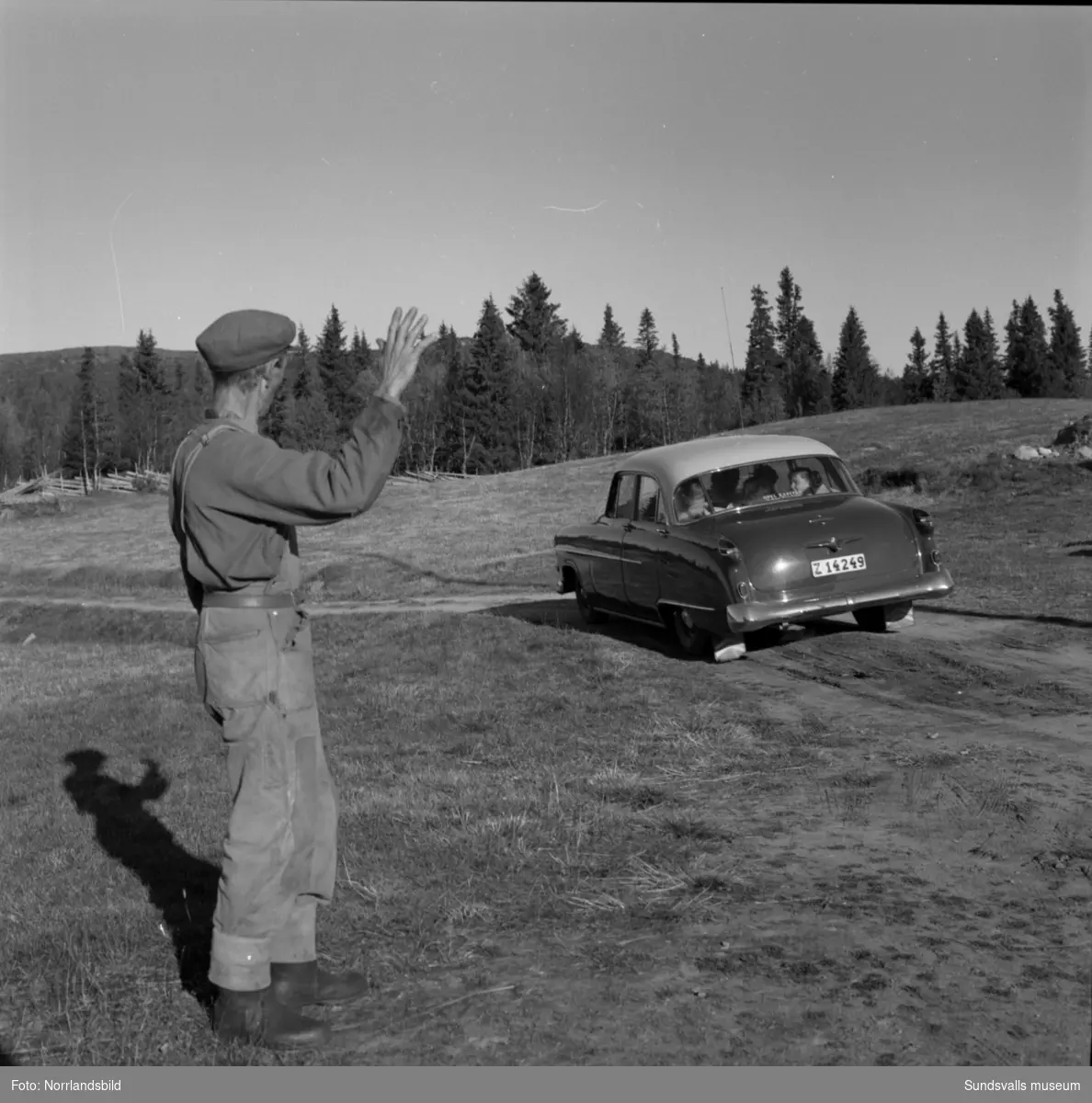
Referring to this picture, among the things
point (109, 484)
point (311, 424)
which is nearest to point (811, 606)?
point (109, 484)

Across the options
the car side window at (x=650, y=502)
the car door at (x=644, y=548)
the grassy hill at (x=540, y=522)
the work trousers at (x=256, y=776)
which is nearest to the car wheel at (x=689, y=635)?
the car door at (x=644, y=548)

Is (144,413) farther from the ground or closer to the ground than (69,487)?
farther from the ground

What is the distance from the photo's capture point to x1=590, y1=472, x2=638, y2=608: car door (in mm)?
12406

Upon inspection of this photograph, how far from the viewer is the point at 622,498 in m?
12.6

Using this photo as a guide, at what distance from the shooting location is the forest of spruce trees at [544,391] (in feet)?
295

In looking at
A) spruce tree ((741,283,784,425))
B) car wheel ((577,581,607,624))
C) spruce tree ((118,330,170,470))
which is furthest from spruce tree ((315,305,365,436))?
car wheel ((577,581,607,624))

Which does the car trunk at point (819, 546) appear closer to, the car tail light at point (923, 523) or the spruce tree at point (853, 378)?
the car tail light at point (923, 523)

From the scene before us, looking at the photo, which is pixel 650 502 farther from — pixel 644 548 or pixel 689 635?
pixel 689 635

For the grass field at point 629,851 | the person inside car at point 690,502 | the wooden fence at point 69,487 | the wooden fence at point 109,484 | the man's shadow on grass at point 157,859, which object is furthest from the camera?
the wooden fence at point 109,484

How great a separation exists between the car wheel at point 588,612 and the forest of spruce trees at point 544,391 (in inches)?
2764

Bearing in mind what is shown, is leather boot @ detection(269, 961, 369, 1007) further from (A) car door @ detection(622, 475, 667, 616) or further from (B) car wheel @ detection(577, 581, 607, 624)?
(B) car wheel @ detection(577, 581, 607, 624)

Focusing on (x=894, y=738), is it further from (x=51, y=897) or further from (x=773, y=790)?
(x=51, y=897)

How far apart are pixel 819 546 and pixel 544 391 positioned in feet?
279

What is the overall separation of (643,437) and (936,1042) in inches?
Answer: 3835
